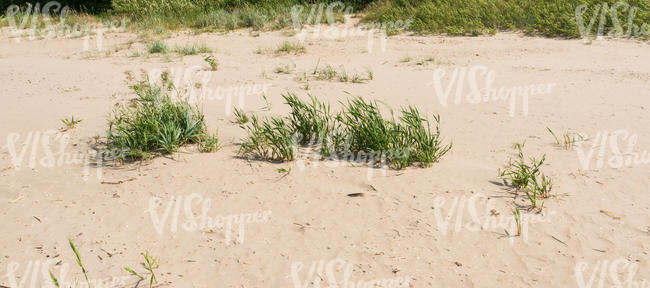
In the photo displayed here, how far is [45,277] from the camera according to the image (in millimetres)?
3598

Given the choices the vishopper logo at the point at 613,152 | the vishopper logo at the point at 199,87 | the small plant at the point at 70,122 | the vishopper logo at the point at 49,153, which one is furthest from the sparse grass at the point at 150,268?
the vishopper logo at the point at 613,152

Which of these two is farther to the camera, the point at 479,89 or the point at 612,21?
the point at 612,21

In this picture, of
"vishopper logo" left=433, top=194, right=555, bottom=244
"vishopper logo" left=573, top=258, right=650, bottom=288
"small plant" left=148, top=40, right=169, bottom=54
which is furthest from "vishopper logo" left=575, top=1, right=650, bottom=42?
"vishopper logo" left=573, top=258, right=650, bottom=288

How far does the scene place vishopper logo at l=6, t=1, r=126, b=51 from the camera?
12.7 metres

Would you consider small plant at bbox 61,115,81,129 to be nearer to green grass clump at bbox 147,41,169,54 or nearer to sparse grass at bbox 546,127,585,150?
green grass clump at bbox 147,41,169,54

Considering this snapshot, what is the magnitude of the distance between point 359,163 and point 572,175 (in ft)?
5.83

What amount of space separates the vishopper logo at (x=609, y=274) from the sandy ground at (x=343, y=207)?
0.01 m

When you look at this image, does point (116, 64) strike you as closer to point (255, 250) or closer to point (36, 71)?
point (36, 71)

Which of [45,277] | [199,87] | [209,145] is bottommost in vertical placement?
[45,277]

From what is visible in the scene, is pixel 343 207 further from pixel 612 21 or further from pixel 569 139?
pixel 612 21

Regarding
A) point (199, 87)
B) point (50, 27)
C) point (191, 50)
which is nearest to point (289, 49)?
point (191, 50)

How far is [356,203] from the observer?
4.48 m

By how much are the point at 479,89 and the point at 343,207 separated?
12.5 ft

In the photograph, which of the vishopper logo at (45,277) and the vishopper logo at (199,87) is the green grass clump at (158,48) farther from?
the vishopper logo at (45,277)
